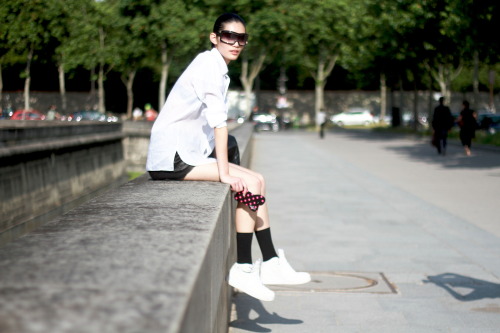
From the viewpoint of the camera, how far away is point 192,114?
5.83 meters

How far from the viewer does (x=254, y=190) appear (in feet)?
18.1

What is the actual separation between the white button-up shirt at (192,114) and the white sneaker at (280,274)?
2.48ft

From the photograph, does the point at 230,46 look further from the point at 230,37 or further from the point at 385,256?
the point at 385,256

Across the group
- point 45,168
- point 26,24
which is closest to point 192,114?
point 45,168

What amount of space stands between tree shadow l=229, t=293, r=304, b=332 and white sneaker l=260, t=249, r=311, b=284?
581 mm

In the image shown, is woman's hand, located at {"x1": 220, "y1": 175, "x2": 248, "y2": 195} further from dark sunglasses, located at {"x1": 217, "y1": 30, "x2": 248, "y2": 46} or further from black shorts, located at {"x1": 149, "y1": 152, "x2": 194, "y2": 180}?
dark sunglasses, located at {"x1": 217, "y1": 30, "x2": 248, "y2": 46}

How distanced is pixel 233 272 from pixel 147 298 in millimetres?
3203

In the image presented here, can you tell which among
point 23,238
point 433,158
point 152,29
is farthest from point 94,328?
point 152,29

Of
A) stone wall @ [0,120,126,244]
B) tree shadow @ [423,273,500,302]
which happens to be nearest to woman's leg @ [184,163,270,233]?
tree shadow @ [423,273,500,302]

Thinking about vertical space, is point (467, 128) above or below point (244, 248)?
below

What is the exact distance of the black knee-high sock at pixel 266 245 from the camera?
18.2ft

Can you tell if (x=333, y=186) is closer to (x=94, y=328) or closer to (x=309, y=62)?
(x=94, y=328)

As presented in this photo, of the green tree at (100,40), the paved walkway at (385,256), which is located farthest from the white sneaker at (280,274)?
the green tree at (100,40)

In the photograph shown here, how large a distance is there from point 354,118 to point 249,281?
3325 inches
